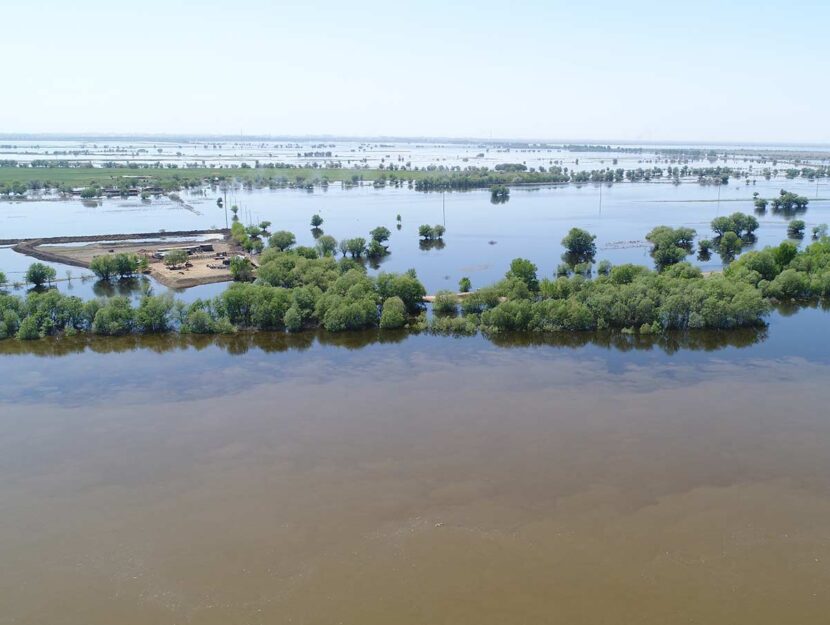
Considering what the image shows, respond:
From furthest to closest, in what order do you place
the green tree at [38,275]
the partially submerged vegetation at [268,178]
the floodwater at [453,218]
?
the partially submerged vegetation at [268,178], the floodwater at [453,218], the green tree at [38,275]

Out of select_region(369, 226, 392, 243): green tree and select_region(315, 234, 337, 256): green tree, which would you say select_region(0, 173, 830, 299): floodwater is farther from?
select_region(315, 234, 337, 256): green tree

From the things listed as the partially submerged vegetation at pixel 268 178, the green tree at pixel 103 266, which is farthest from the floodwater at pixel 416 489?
the partially submerged vegetation at pixel 268 178

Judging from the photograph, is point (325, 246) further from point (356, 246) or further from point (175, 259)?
point (175, 259)

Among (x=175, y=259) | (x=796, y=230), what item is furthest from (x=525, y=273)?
(x=796, y=230)

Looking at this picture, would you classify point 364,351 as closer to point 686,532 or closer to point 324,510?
point 324,510

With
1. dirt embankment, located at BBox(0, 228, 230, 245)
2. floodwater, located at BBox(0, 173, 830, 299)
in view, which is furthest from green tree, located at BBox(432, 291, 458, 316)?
dirt embankment, located at BBox(0, 228, 230, 245)

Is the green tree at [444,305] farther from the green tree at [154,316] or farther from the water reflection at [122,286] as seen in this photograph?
the water reflection at [122,286]

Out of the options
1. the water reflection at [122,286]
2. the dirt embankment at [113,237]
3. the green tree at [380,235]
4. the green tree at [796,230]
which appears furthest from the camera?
the green tree at [796,230]
